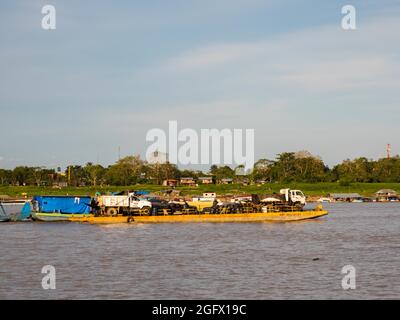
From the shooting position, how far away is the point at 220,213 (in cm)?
6450

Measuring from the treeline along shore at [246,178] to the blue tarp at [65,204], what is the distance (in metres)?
71.0

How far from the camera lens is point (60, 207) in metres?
69.2

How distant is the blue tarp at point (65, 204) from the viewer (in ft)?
226

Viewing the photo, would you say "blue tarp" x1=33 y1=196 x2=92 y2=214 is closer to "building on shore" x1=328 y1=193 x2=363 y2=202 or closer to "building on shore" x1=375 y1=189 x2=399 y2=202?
"building on shore" x1=328 y1=193 x2=363 y2=202

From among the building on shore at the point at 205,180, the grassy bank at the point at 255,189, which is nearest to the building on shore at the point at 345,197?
the grassy bank at the point at 255,189

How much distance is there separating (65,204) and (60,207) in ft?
1.97

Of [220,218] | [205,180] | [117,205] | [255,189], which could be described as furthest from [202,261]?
[205,180]

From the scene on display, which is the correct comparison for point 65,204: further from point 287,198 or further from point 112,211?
point 287,198

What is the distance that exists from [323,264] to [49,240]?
2329 centimetres

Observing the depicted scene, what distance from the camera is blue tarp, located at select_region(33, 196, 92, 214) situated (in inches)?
2712

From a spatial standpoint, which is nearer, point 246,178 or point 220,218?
point 220,218

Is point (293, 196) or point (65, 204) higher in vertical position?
point (293, 196)

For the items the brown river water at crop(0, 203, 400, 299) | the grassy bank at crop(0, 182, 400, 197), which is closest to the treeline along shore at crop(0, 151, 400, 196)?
the grassy bank at crop(0, 182, 400, 197)

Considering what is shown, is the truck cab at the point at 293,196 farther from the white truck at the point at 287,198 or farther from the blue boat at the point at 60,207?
the blue boat at the point at 60,207
